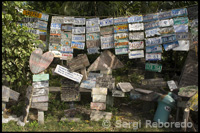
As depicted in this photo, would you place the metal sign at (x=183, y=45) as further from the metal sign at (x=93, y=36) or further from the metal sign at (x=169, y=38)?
the metal sign at (x=93, y=36)

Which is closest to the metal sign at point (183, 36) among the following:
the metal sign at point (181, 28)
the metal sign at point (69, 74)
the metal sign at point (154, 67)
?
the metal sign at point (181, 28)

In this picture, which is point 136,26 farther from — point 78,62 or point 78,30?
point 78,62

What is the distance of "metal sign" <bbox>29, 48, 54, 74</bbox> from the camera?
5922 millimetres

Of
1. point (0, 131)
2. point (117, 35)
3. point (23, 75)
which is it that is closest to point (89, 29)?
point (117, 35)

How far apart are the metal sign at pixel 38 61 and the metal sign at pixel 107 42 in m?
1.74

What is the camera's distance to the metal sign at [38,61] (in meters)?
5.92

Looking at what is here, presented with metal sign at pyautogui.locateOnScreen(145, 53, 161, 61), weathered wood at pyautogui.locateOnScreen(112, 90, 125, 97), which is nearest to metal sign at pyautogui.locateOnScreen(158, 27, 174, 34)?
metal sign at pyautogui.locateOnScreen(145, 53, 161, 61)

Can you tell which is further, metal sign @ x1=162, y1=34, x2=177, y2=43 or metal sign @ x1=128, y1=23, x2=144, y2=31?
metal sign @ x1=128, y1=23, x2=144, y2=31

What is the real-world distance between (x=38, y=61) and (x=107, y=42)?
2200 mm

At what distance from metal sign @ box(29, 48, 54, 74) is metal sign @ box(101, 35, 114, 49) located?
174cm

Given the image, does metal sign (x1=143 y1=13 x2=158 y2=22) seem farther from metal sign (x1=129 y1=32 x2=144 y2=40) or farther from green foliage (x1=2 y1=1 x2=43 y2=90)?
green foliage (x1=2 y1=1 x2=43 y2=90)

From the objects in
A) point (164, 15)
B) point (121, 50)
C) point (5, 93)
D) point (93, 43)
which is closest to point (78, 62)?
point (93, 43)

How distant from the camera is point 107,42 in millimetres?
6816

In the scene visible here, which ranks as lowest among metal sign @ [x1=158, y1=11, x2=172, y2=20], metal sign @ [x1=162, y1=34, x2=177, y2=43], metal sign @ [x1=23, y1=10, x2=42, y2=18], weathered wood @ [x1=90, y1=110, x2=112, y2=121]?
weathered wood @ [x1=90, y1=110, x2=112, y2=121]
